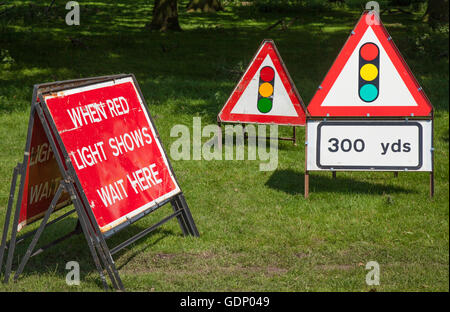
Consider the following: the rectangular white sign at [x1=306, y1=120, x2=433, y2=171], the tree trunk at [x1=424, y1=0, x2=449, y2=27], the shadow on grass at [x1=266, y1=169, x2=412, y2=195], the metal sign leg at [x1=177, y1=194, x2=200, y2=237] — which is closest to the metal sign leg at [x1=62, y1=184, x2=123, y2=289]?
the metal sign leg at [x1=177, y1=194, x2=200, y2=237]

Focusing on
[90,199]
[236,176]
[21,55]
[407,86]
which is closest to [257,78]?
[236,176]

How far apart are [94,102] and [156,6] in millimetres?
18577

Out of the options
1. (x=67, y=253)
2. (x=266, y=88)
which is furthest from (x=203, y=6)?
(x=67, y=253)

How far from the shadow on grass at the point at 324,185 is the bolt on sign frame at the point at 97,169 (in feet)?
6.58

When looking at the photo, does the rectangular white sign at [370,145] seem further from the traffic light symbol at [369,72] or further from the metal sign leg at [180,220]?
the metal sign leg at [180,220]

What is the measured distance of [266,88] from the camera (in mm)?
9555

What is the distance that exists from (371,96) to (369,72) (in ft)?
0.94

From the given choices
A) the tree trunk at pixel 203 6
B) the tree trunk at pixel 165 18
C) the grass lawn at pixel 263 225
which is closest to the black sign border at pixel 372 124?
the grass lawn at pixel 263 225

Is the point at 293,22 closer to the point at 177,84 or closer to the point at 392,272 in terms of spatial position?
the point at 177,84

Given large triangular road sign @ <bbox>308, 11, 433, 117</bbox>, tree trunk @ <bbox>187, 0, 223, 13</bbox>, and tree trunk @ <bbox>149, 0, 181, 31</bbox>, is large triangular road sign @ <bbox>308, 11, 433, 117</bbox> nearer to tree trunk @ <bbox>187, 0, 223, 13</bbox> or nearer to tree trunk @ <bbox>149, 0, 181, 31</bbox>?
tree trunk @ <bbox>149, 0, 181, 31</bbox>

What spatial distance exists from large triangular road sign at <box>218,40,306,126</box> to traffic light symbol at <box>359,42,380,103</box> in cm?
170

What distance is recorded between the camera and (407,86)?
7.69 meters

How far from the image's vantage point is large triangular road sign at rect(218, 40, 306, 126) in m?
9.44

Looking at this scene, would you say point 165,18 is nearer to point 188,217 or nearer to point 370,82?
point 370,82
